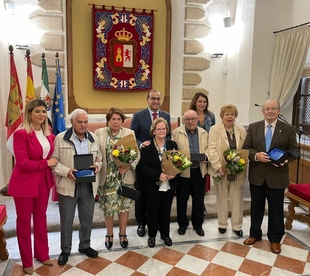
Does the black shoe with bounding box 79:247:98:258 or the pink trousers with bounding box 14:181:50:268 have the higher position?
the pink trousers with bounding box 14:181:50:268

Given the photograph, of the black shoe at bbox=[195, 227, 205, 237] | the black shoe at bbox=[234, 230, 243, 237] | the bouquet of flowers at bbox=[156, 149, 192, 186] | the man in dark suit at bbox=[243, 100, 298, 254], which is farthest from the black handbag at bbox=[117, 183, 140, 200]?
the black shoe at bbox=[234, 230, 243, 237]

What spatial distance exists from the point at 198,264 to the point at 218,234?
705 mm

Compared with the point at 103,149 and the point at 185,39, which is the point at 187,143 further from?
the point at 185,39

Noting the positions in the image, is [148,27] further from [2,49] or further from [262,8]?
[2,49]

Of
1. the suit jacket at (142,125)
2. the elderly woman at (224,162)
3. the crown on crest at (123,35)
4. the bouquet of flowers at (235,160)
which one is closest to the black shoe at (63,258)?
the suit jacket at (142,125)

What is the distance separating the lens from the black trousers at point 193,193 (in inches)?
129

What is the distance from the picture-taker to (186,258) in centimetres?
298

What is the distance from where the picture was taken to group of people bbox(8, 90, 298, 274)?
2.55 m

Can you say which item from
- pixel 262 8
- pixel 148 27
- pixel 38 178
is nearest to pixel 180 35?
pixel 148 27

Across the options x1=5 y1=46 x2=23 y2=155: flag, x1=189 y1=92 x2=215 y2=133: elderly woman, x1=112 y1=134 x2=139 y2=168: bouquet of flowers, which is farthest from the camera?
x1=5 y1=46 x2=23 y2=155: flag

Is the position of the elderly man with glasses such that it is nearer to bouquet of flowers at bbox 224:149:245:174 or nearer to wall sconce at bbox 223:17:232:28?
bouquet of flowers at bbox 224:149:245:174

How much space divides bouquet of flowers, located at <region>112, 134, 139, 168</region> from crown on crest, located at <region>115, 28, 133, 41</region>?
9.38 feet

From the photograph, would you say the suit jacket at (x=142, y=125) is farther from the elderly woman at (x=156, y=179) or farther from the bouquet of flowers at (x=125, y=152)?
the bouquet of flowers at (x=125, y=152)

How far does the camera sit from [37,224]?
8.76ft
